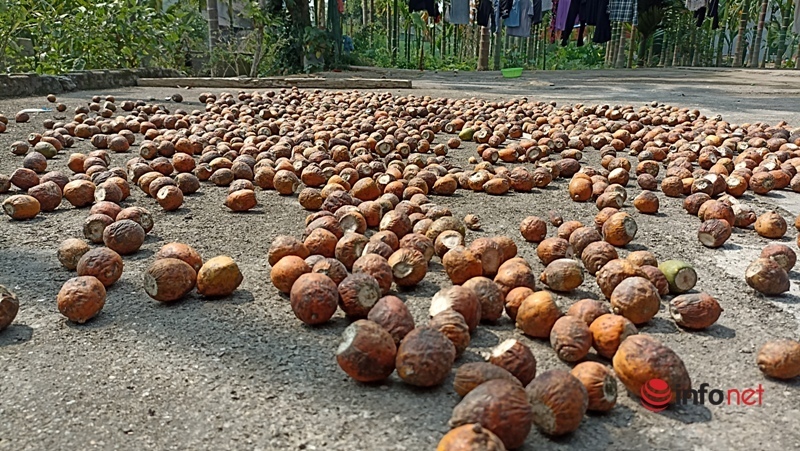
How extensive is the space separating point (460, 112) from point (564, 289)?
4.75 m

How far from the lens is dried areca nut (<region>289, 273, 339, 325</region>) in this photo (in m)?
1.92

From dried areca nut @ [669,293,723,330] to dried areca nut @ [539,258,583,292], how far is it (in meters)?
0.37

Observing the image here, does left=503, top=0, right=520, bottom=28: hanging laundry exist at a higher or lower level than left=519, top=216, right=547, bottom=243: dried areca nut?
higher

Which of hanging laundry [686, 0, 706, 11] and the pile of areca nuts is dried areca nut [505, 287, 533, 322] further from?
hanging laundry [686, 0, 706, 11]

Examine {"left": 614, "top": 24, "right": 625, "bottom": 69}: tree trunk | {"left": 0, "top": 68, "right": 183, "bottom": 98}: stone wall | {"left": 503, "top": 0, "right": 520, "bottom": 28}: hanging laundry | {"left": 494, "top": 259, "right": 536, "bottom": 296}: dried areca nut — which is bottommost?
{"left": 494, "top": 259, "right": 536, "bottom": 296}: dried areca nut

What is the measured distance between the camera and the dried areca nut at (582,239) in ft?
8.42

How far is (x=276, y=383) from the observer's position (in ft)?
5.38

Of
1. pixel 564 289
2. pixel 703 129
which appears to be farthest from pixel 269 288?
pixel 703 129

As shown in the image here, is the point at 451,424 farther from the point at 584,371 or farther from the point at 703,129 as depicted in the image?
the point at 703,129

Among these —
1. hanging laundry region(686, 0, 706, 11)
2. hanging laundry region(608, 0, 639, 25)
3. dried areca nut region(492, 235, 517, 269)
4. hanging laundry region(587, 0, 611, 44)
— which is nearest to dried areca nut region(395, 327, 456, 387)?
dried areca nut region(492, 235, 517, 269)

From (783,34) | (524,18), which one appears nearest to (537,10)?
(524,18)

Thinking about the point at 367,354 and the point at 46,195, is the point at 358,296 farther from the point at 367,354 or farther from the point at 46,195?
the point at 46,195

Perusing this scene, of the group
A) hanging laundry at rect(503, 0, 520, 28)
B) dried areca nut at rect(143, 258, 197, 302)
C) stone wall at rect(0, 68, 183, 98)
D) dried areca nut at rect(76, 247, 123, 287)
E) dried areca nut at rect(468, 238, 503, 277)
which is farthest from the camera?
hanging laundry at rect(503, 0, 520, 28)

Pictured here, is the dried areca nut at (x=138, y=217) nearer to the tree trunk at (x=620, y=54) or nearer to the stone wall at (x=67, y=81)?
the stone wall at (x=67, y=81)
